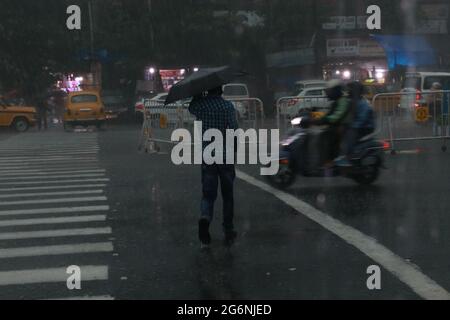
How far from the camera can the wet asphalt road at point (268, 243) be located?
6137 mm

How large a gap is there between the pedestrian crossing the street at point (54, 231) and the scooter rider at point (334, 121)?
134 inches

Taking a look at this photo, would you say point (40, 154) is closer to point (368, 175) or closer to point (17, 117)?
point (368, 175)

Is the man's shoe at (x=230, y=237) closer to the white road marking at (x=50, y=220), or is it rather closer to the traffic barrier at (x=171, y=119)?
the white road marking at (x=50, y=220)

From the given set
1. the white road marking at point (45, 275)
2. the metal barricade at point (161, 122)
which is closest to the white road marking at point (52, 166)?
the metal barricade at point (161, 122)

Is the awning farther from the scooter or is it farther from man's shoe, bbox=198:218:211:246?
man's shoe, bbox=198:218:211:246

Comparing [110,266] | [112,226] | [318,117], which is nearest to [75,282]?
[110,266]

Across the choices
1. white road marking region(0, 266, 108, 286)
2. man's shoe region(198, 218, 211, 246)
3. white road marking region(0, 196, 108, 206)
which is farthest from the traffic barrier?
white road marking region(0, 266, 108, 286)

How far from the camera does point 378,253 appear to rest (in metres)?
7.16

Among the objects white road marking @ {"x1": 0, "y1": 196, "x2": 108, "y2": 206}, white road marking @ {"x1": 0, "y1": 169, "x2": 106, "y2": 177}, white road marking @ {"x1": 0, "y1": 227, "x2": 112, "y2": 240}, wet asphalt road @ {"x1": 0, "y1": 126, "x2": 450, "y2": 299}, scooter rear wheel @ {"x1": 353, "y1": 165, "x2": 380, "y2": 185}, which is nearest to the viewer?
wet asphalt road @ {"x1": 0, "y1": 126, "x2": 450, "y2": 299}

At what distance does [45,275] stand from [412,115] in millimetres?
11290

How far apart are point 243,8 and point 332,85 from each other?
30122 millimetres

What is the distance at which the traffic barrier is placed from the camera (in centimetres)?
1770

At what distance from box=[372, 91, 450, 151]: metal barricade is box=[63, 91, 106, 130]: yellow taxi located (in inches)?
744

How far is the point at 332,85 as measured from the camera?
1121 cm
